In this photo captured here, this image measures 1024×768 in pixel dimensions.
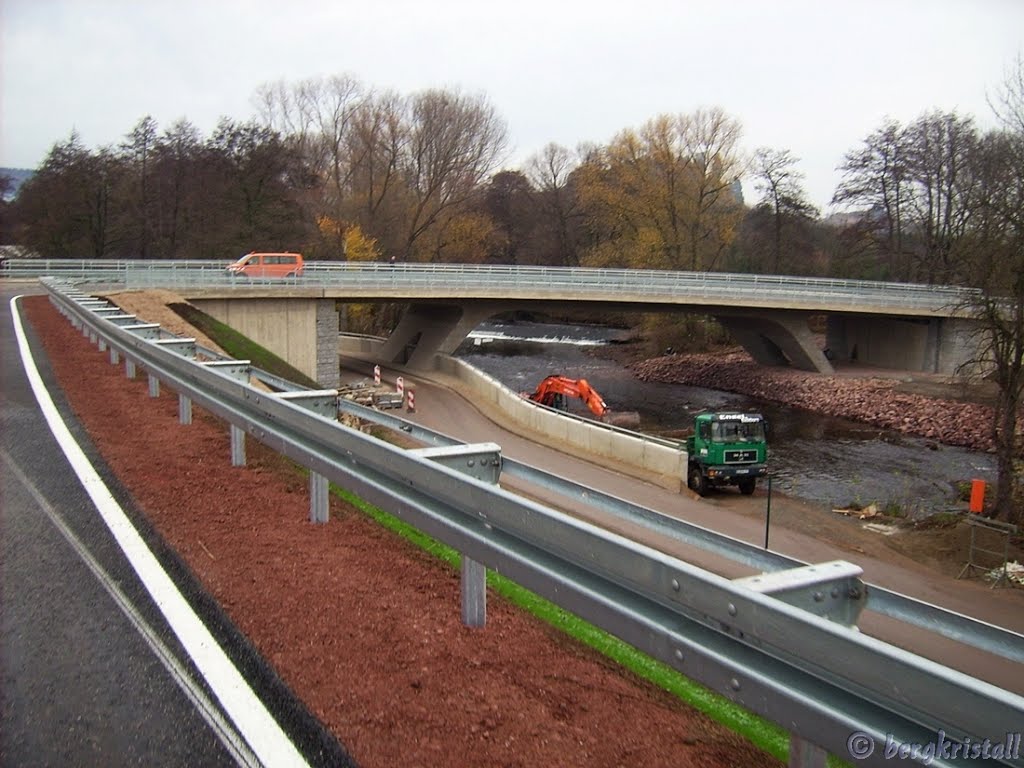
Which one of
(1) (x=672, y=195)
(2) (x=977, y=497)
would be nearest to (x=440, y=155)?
(1) (x=672, y=195)

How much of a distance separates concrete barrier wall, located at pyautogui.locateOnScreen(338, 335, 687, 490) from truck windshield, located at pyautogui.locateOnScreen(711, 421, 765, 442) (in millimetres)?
1354

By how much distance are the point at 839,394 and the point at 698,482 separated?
82.2ft

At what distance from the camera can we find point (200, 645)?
4.11 metres

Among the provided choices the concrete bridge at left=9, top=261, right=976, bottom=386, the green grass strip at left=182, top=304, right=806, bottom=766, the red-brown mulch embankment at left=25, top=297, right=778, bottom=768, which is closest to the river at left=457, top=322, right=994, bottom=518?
the concrete bridge at left=9, top=261, right=976, bottom=386

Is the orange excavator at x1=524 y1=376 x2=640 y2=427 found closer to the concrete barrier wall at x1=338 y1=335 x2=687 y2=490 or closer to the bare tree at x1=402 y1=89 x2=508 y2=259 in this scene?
the concrete barrier wall at x1=338 y1=335 x2=687 y2=490

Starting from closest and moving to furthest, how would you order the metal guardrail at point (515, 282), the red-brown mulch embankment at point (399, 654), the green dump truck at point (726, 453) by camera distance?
the red-brown mulch embankment at point (399, 654) → the green dump truck at point (726, 453) → the metal guardrail at point (515, 282)

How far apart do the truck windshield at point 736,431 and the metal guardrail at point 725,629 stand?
66.6ft

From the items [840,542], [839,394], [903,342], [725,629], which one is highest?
[725,629]

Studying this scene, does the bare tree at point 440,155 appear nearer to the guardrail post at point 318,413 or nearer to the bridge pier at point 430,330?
the bridge pier at point 430,330

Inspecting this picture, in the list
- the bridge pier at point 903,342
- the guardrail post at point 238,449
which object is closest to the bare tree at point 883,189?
the bridge pier at point 903,342

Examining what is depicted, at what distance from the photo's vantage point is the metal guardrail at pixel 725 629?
7.39 ft

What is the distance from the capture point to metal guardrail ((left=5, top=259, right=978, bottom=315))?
123 feet

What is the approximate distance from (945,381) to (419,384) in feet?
94.1

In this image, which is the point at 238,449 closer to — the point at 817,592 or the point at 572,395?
the point at 817,592
